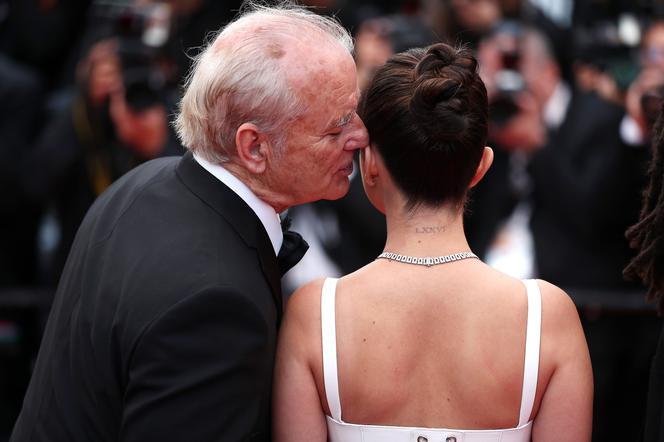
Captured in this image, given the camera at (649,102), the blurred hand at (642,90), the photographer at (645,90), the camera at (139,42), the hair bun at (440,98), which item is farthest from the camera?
the camera at (139,42)

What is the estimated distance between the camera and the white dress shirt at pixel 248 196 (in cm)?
265

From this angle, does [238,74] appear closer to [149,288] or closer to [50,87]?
[149,288]

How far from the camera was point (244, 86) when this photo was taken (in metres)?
2.57

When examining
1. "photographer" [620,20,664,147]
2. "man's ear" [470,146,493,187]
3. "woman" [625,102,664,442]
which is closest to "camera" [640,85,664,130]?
"photographer" [620,20,664,147]

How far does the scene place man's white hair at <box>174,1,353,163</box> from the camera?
2.57 m

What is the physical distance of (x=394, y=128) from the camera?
8.30ft

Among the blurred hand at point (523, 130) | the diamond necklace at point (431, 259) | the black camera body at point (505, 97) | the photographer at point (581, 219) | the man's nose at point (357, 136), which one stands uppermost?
the man's nose at point (357, 136)

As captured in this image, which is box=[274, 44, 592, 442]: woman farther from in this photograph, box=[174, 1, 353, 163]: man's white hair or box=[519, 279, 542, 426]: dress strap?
box=[174, 1, 353, 163]: man's white hair

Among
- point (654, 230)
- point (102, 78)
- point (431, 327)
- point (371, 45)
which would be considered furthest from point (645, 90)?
point (431, 327)

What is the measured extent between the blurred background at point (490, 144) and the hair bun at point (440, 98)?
2.31 m

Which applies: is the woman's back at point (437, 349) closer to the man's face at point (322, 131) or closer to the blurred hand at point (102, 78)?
the man's face at point (322, 131)

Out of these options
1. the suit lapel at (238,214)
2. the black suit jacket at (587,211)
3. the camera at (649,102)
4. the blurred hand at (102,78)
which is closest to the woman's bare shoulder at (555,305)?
the suit lapel at (238,214)

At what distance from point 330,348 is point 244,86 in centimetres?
65

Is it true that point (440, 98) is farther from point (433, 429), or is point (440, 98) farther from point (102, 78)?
point (102, 78)
